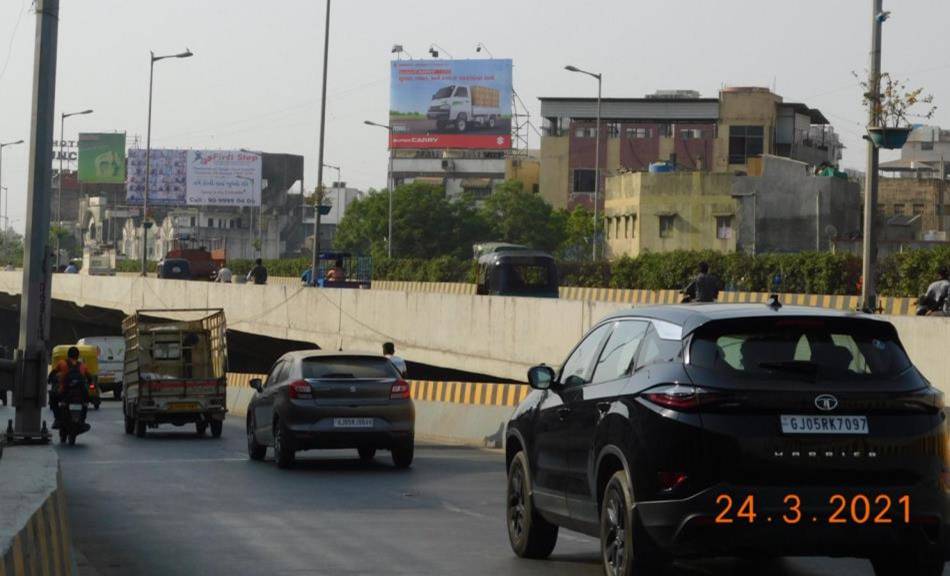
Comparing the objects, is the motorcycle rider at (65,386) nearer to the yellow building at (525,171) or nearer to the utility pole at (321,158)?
the utility pole at (321,158)

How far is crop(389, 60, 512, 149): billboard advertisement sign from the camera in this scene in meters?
148

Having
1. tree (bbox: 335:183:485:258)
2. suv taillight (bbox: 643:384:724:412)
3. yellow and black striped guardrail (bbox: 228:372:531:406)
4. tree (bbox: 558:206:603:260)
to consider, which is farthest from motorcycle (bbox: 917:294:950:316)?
tree (bbox: 335:183:485:258)

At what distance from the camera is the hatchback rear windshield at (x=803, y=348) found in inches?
340

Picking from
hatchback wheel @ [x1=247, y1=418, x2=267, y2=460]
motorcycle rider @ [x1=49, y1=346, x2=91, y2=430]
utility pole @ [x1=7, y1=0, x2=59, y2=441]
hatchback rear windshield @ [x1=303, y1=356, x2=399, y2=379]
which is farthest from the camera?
motorcycle rider @ [x1=49, y1=346, x2=91, y2=430]

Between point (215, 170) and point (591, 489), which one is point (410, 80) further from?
point (591, 489)

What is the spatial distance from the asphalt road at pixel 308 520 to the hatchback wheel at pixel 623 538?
143 cm

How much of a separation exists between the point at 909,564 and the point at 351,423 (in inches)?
478

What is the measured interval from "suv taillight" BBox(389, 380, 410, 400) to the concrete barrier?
9.74 m

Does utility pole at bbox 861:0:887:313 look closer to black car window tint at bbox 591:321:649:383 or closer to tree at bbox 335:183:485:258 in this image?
black car window tint at bbox 591:321:649:383

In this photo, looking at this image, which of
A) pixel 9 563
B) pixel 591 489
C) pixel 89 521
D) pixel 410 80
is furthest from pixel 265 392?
pixel 410 80

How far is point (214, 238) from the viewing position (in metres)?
185

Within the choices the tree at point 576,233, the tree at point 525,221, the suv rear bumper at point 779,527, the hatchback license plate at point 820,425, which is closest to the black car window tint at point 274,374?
the suv rear bumper at point 779,527

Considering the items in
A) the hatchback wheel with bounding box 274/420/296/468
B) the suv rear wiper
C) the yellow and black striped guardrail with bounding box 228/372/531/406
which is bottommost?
the hatchback wheel with bounding box 274/420/296/468

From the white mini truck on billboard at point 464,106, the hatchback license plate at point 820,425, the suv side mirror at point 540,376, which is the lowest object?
the hatchback license plate at point 820,425
